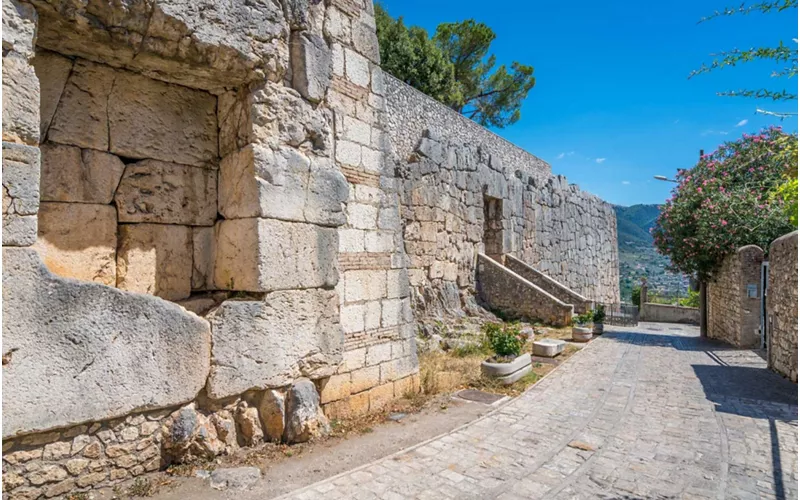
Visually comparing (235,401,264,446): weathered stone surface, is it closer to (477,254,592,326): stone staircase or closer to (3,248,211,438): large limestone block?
(3,248,211,438): large limestone block

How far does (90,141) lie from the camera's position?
3.74m

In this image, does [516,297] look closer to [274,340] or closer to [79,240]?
[274,340]

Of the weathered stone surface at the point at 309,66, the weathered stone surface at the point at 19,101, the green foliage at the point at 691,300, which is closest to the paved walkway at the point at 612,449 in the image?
the weathered stone surface at the point at 19,101

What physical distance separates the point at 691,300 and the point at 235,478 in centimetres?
2840

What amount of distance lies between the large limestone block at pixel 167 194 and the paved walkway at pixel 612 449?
273 centimetres

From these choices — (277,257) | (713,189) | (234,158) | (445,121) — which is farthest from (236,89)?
(713,189)

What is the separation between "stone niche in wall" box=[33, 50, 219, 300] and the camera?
3.58m

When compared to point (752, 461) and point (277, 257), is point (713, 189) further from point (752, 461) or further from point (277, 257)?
point (277, 257)

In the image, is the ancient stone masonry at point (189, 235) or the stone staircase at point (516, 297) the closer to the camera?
the ancient stone masonry at point (189, 235)

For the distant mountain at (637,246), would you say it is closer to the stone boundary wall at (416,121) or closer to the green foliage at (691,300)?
the green foliage at (691,300)

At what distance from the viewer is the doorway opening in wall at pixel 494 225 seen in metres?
14.5

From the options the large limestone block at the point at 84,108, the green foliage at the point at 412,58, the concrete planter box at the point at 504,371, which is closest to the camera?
the large limestone block at the point at 84,108

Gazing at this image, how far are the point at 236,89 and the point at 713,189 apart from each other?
43.5ft

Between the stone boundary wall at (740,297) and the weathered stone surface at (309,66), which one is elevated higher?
the weathered stone surface at (309,66)
